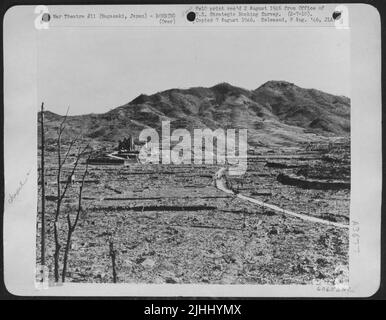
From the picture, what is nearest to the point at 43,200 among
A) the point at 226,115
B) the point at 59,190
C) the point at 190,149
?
the point at 59,190

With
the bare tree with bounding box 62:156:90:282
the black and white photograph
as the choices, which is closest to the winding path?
the black and white photograph

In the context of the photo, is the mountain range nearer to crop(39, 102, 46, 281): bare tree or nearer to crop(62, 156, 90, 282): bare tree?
crop(39, 102, 46, 281): bare tree

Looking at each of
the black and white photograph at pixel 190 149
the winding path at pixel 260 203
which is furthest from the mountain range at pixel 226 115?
the winding path at pixel 260 203

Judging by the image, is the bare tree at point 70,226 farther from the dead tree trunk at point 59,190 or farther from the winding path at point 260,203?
the winding path at point 260,203

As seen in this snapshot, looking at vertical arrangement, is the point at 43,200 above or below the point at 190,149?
below

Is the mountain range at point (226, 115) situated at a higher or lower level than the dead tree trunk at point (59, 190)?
higher

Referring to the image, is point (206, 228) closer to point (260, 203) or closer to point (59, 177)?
point (260, 203)

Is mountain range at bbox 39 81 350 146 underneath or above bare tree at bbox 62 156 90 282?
above
